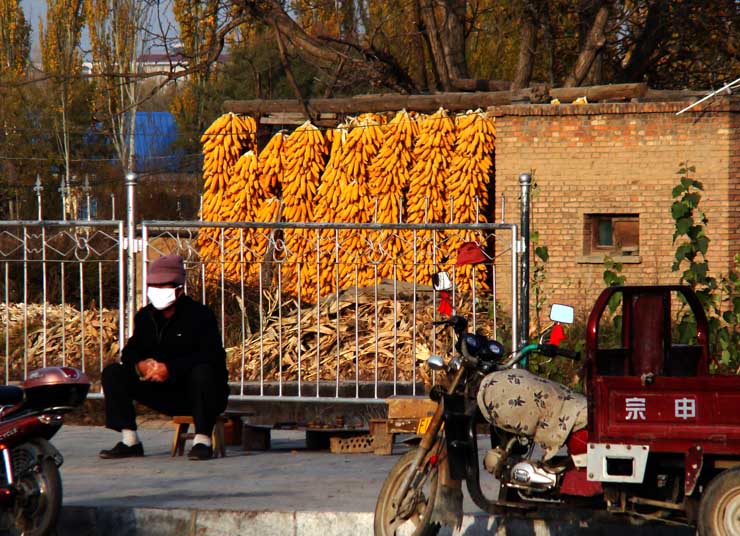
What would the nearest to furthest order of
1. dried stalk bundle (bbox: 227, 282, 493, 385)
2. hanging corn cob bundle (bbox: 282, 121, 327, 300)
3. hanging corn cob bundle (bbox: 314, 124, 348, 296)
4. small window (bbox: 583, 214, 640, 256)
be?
dried stalk bundle (bbox: 227, 282, 493, 385)
small window (bbox: 583, 214, 640, 256)
hanging corn cob bundle (bbox: 314, 124, 348, 296)
hanging corn cob bundle (bbox: 282, 121, 327, 300)

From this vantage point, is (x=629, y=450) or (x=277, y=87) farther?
(x=277, y=87)

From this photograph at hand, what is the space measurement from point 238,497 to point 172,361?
5.01 feet

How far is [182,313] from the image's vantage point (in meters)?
8.09

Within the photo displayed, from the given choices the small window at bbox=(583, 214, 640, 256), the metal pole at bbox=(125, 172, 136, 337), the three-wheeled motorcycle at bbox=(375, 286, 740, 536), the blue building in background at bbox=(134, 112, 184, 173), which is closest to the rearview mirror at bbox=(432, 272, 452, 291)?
the three-wheeled motorcycle at bbox=(375, 286, 740, 536)

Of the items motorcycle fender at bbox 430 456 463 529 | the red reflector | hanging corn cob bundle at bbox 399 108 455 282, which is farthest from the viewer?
hanging corn cob bundle at bbox 399 108 455 282

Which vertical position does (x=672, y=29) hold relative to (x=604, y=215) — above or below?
above

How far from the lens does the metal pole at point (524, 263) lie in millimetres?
8859

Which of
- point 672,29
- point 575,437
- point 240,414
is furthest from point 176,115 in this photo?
point 575,437

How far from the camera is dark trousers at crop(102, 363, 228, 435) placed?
26.0 feet

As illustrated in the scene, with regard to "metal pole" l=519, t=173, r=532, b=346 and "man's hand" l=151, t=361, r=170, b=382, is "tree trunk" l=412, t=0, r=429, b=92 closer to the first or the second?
"metal pole" l=519, t=173, r=532, b=346

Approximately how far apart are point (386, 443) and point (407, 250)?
8.44 metres

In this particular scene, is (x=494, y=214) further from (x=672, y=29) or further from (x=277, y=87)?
(x=277, y=87)

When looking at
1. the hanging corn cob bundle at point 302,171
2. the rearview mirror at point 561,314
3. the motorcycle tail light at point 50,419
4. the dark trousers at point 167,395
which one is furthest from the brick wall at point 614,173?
the motorcycle tail light at point 50,419

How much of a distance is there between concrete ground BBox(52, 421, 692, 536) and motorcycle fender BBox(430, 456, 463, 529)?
1.83ft
